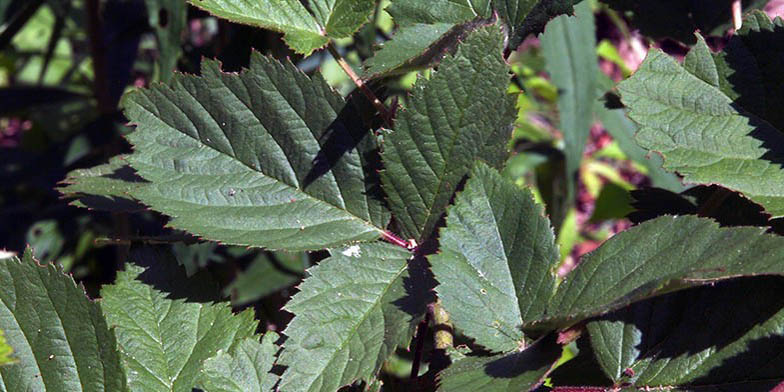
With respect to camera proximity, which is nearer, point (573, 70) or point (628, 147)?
point (573, 70)

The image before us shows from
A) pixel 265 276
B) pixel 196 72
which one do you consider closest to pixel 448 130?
pixel 196 72

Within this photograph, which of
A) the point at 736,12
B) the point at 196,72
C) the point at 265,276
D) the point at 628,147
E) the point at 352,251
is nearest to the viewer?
the point at 352,251

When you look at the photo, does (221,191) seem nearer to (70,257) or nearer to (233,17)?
(233,17)

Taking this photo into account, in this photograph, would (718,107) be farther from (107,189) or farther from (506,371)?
(107,189)

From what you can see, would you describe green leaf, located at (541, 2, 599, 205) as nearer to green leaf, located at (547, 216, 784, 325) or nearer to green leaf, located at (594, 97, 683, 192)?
green leaf, located at (594, 97, 683, 192)

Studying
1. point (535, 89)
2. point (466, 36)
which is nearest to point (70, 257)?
point (535, 89)

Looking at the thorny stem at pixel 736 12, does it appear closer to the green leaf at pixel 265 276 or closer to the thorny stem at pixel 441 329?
the thorny stem at pixel 441 329
